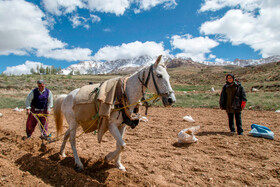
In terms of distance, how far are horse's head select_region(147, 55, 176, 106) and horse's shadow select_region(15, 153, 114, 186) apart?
6.17ft

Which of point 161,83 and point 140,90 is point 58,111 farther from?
point 161,83

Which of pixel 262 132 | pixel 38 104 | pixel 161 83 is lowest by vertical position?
pixel 262 132

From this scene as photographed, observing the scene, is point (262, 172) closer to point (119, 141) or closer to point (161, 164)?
point (161, 164)

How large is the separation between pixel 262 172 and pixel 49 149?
513cm

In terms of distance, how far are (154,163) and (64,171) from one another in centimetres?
189

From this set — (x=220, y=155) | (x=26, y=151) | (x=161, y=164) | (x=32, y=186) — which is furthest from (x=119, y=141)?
(x=26, y=151)

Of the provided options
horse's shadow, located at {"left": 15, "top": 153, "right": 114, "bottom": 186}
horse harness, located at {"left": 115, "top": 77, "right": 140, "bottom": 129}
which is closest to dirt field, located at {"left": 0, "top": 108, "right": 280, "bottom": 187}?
horse's shadow, located at {"left": 15, "top": 153, "right": 114, "bottom": 186}

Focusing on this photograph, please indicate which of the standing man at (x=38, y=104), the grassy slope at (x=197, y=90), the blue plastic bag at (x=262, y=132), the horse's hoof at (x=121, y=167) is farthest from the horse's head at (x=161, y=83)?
the grassy slope at (x=197, y=90)

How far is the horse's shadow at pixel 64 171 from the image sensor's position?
9.55ft

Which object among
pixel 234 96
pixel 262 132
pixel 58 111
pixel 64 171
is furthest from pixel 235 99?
pixel 58 111

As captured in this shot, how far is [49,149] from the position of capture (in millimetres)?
4566

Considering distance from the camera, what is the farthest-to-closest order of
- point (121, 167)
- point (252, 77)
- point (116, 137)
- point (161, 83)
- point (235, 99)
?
point (252, 77) → point (235, 99) → point (121, 167) → point (116, 137) → point (161, 83)

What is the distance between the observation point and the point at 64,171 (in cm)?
314

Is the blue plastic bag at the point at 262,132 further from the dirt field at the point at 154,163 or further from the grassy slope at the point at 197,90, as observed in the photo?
the grassy slope at the point at 197,90
